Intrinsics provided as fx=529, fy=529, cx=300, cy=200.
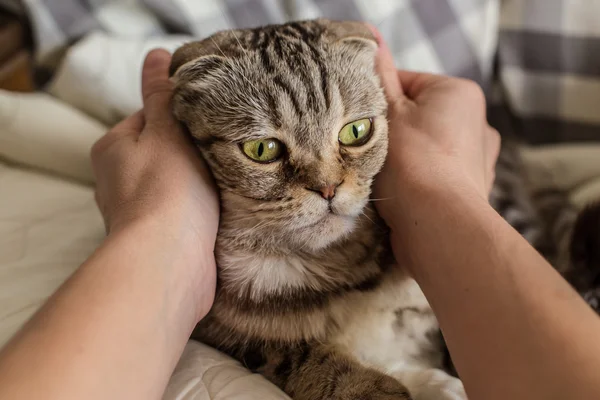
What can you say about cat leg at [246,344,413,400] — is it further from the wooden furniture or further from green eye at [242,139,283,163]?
the wooden furniture

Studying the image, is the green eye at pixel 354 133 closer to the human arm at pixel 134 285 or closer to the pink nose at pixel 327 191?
the pink nose at pixel 327 191

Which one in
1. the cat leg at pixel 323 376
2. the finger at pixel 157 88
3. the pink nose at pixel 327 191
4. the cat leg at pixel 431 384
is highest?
the finger at pixel 157 88

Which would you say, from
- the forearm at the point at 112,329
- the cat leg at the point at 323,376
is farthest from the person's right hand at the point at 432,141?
the forearm at the point at 112,329

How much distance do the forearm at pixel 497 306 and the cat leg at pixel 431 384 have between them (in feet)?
0.55

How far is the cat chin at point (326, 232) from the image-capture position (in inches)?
30.9

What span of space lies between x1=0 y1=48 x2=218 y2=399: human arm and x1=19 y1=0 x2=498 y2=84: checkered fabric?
596 millimetres

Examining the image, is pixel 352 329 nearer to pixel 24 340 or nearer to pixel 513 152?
pixel 24 340

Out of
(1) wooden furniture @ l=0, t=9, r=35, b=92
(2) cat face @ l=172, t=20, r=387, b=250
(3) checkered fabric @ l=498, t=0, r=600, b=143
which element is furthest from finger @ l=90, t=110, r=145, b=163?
(3) checkered fabric @ l=498, t=0, r=600, b=143

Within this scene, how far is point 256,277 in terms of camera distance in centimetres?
83

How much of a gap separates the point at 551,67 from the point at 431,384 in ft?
3.68

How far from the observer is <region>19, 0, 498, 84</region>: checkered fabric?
147 centimetres

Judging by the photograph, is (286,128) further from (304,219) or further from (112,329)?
(112,329)

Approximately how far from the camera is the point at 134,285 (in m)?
0.65

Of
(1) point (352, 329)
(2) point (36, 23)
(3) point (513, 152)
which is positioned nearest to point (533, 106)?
(3) point (513, 152)
